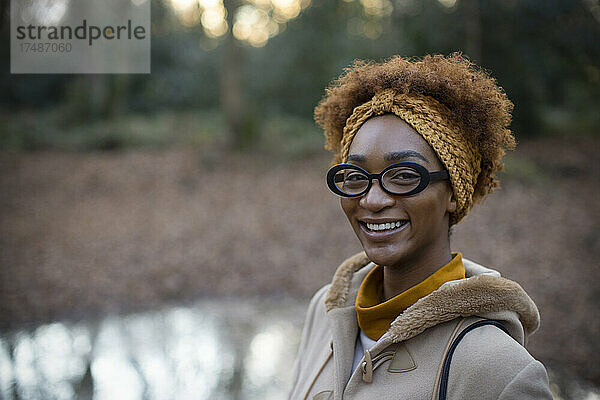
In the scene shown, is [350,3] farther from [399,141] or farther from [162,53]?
[399,141]

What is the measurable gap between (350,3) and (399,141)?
50.7 feet

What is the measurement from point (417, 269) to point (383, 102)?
0.59 metres

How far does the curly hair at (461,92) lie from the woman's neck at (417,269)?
0.28 m

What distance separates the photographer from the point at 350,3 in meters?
15.9

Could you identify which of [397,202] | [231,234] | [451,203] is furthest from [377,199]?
[231,234]

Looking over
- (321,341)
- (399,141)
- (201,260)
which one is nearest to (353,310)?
(321,341)

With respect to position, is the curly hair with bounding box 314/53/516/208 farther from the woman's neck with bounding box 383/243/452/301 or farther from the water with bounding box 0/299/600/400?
the water with bounding box 0/299/600/400

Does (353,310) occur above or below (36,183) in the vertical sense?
below

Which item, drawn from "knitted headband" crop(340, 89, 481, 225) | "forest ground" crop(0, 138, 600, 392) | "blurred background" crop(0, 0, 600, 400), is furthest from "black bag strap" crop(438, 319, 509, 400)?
"forest ground" crop(0, 138, 600, 392)

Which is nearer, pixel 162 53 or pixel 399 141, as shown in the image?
pixel 399 141

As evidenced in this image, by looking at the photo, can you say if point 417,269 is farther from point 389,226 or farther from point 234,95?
point 234,95

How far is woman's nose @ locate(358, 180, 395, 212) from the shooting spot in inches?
65.8

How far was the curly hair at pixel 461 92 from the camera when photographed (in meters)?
1.75

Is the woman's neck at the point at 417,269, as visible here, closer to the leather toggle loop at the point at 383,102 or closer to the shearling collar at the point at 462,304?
the shearling collar at the point at 462,304
